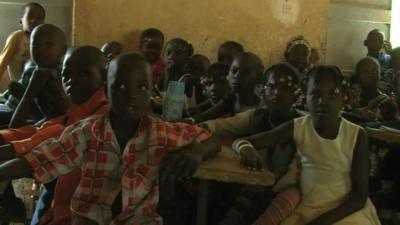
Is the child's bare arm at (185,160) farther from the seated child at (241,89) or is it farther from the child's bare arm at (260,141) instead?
the seated child at (241,89)

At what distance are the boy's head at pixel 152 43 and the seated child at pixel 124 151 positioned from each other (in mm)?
2972

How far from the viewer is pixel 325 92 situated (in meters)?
2.42

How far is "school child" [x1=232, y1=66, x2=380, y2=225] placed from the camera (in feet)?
7.59

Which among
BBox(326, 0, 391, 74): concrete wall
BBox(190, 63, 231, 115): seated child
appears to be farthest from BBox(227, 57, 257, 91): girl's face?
BBox(326, 0, 391, 74): concrete wall

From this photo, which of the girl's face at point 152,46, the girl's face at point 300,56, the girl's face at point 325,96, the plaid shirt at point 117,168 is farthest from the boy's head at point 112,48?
the plaid shirt at point 117,168

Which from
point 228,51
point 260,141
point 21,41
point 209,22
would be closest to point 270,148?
point 260,141

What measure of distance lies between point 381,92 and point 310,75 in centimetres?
231

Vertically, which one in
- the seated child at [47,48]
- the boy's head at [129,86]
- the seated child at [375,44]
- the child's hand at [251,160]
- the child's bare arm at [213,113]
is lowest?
the child's hand at [251,160]

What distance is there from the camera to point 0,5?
17.2ft

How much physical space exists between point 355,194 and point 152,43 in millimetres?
2961

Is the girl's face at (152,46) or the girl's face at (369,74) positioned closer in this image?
the girl's face at (369,74)

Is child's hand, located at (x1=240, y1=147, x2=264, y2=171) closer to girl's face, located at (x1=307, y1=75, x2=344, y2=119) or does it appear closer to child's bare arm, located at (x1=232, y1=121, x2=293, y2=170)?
child's bare arm, located at (x1=232, y1=121, x2=293, y2=170)

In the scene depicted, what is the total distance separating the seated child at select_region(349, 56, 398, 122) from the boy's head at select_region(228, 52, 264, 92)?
30.4 inches

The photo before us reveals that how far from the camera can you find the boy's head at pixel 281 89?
274 cm
